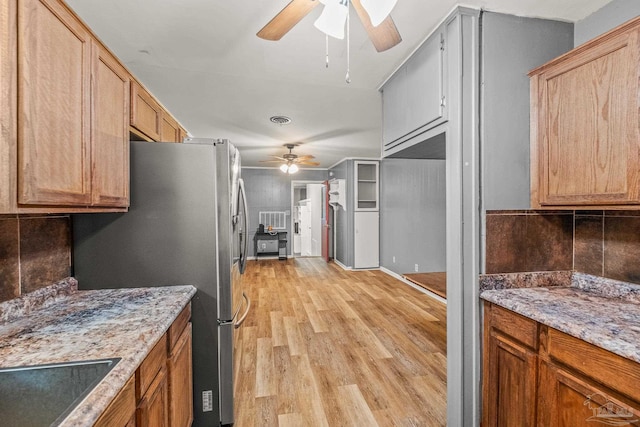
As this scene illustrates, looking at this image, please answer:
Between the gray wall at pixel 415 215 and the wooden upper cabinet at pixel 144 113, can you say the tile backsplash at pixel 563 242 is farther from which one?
the gray wall at pixel 415 215

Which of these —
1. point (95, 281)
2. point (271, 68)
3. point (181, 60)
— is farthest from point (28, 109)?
point (271, 68)

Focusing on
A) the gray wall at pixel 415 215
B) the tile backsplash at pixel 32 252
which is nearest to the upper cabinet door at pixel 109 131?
the tile backsplash at pixel 32 252

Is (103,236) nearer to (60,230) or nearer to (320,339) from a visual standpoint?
(60,230)

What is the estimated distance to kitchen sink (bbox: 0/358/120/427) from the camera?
0.75 meters

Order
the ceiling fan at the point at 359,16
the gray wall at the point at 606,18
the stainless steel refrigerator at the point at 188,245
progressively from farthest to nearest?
the stainless steel refrigerator at the point at 188,245 → the gray wall at the point at 606,18 → the ceiling fan at the point at 359,16

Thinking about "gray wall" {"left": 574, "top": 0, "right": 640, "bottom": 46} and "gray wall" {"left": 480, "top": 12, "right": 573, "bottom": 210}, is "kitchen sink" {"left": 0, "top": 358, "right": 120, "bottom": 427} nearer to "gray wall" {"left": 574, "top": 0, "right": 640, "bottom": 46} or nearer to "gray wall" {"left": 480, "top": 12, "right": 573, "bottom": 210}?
"gray wall" {"left": 480, "top": 12, "right": 573, "bottom": 210}

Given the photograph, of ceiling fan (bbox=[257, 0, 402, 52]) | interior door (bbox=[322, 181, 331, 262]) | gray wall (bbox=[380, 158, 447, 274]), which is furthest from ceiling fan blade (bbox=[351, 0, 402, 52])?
interior door (bbox=[322, 181, 331, 262])

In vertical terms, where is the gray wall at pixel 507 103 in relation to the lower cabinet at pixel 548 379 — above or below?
above

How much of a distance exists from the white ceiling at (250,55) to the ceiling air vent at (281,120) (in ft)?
0.35

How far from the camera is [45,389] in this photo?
824 mm

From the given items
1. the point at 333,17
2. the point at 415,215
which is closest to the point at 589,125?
the point at 333,17

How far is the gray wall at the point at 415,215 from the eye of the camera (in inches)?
187

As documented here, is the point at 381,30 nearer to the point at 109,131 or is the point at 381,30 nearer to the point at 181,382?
the point at 109,131

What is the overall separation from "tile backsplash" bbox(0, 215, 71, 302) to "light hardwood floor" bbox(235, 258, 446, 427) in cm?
139
